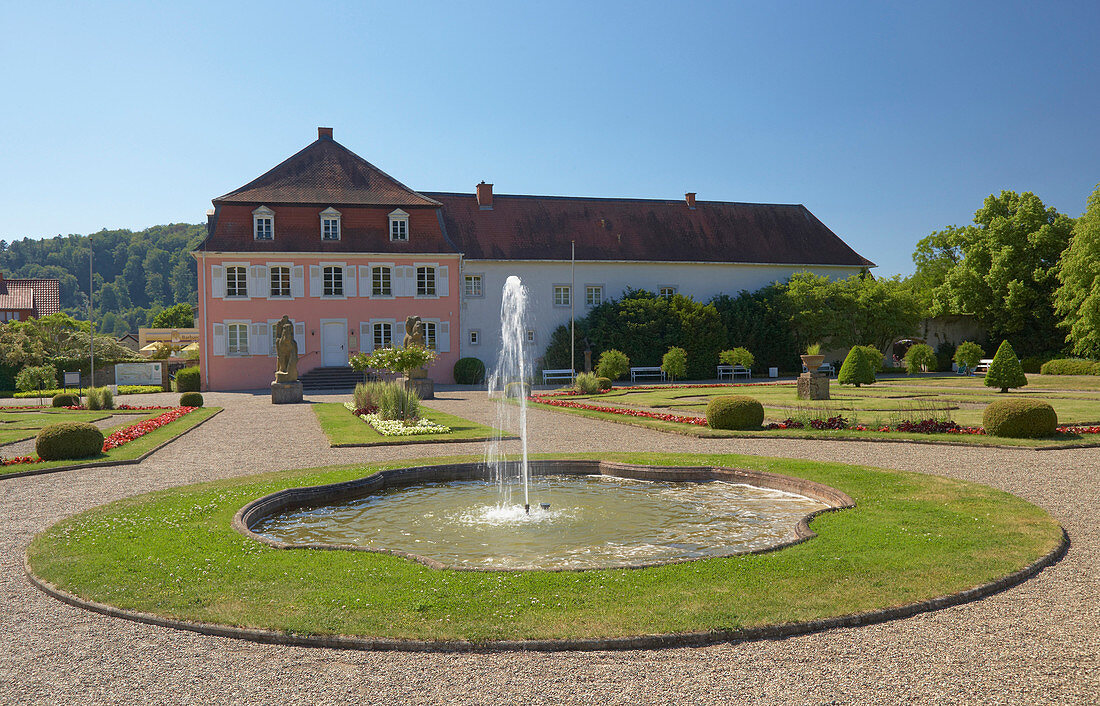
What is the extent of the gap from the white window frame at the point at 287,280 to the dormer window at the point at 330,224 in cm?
212

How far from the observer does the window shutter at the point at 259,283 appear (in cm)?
3628

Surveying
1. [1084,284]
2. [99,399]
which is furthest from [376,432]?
[1084,284]

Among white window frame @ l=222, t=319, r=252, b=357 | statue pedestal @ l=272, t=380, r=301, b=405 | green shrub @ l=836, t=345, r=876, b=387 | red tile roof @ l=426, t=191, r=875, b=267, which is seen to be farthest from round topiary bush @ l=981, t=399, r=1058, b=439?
white window frame @ l=222, t=319, r=252, b=357

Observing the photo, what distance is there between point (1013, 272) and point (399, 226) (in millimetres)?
32397

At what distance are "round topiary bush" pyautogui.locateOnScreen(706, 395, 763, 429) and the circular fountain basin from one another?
559 cm

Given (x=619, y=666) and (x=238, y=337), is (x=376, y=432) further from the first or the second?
(x=238, y=337)

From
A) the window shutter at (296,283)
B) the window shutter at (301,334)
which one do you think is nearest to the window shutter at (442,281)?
the window shutter at (296,283)

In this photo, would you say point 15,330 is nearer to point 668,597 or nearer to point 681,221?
point 681,221

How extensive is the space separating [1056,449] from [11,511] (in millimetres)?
15366

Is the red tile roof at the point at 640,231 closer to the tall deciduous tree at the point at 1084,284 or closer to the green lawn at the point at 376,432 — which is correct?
the tall deciduous tree at the point at 1084,284

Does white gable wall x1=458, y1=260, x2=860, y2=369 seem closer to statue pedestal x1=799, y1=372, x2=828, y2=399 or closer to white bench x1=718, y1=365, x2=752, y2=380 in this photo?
white bench x1=718, y1=365, x2=752, y2=380

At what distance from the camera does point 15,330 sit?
42688 mm

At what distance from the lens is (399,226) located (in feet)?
125

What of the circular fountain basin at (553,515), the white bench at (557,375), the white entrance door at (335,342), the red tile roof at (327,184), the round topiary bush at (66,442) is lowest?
the circular fountain basin at (553,515)
